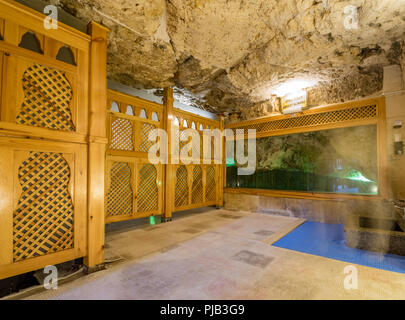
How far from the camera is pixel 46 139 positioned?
2416mm

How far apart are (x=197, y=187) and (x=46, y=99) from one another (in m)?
4.61

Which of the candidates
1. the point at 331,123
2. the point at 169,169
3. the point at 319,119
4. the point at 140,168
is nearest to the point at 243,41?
the point at 319,119

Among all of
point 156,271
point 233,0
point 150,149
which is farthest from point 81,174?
point 233,0

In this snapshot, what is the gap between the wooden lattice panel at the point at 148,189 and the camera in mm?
4840

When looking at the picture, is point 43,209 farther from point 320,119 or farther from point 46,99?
point 320,119

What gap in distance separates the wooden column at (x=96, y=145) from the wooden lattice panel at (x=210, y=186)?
4.29m

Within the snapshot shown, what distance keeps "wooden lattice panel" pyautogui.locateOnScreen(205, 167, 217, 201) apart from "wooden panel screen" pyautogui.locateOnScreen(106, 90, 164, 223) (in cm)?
197

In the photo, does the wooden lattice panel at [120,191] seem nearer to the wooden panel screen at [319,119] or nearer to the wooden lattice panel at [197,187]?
the wooden lattice panel at [197,187]

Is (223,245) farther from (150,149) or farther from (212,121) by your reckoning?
(212,121)

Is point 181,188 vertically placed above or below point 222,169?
below

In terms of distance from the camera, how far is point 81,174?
265 centimetres

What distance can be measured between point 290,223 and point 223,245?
241 centimetres

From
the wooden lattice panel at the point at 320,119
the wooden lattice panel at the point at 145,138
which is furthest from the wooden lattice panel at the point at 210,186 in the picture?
the wooden lattice panel at the point at 145,138

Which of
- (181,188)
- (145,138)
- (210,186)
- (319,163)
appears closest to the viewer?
(145,138)
